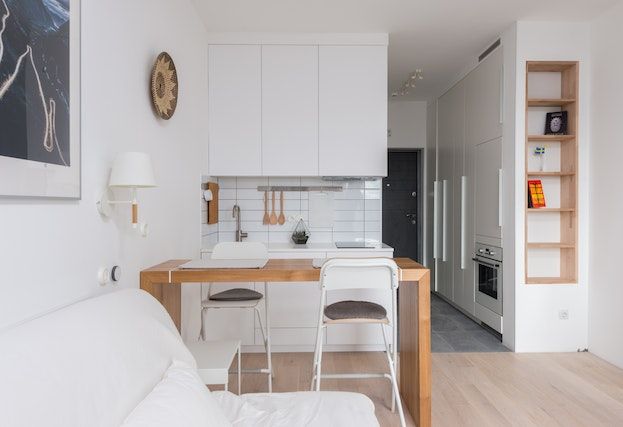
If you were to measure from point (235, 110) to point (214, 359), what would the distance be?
2407 millimetres

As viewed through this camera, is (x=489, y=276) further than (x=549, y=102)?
Yes

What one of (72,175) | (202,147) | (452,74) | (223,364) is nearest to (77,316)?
(72,175)

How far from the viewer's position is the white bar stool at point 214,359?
176cm

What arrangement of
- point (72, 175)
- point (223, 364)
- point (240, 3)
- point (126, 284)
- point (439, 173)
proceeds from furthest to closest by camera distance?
1. point (439, 173)
2. point (240, 3)
3. point (126, 284)
4. point (223, 364)
5. point (72, 175)

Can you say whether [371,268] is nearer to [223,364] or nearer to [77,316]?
[223,364]

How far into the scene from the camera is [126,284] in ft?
6.47

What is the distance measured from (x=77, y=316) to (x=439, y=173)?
4.92 metres

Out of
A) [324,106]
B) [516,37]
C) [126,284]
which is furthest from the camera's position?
[324,106]

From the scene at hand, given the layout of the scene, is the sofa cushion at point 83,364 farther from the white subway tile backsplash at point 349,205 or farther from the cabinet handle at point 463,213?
the cabinet handle at point 463,213

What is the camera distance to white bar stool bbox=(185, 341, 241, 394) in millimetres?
1759

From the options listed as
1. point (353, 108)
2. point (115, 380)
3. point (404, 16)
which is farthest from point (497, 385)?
point (404, 16)

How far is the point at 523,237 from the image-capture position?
3.45 metres

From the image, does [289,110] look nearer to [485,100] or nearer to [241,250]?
[241,250]

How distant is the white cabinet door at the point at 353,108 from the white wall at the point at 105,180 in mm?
1170
